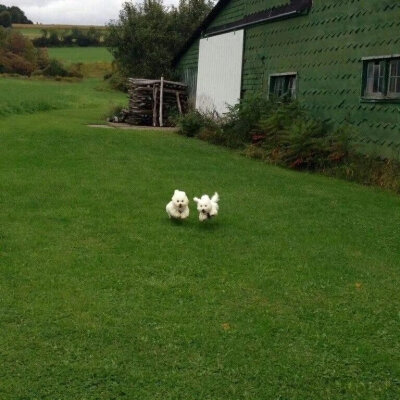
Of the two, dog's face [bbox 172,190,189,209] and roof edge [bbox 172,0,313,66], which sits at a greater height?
roof edge [bbox 172,0,313,66]

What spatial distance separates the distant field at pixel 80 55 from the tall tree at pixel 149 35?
100 feet

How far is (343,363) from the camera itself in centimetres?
419

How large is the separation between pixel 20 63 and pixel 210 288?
5492 centimetres

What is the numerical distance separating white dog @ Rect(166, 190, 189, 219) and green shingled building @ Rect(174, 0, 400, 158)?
6.45 metres

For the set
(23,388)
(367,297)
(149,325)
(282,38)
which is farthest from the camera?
(282,38)

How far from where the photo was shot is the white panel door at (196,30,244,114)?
65.3ft

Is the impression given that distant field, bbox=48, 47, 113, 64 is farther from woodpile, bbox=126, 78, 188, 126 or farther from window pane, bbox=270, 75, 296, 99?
window pane, bbox=270, 75, 296, 99

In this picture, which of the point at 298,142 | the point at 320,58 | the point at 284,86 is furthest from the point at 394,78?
the point at 284,86

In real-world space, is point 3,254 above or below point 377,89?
below

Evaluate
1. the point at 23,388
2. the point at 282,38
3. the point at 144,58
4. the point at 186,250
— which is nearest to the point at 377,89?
the point at 282,38

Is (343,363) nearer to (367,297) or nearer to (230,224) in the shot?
(367,297)

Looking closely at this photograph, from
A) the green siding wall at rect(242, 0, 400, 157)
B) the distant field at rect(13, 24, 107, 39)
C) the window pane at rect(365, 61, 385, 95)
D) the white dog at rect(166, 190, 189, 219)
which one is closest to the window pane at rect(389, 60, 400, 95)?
the window pane at rect(365, 61, 385, 95)

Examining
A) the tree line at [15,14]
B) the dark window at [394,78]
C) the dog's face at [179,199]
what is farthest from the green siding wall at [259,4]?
the tree line at [15,14]

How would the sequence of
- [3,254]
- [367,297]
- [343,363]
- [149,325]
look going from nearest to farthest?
1. [343,363]
2. [149,325]
3. [367,297]
4. [3,254]
